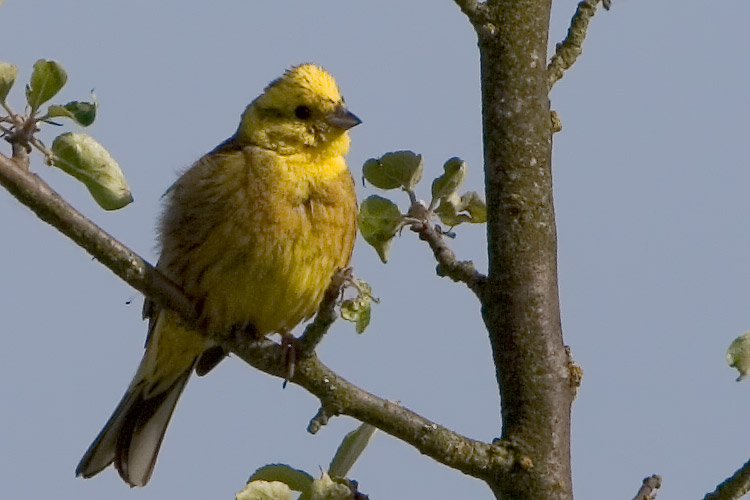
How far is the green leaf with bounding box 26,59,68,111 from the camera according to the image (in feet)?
8.64

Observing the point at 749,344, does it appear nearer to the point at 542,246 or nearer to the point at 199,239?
the point at 542,246

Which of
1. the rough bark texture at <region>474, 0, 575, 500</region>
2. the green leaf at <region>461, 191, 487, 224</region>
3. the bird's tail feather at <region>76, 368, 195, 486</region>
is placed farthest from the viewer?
the bird's tail feather at <region>76, 368, 195, 486</region>

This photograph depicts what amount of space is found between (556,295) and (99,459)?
2827 mm

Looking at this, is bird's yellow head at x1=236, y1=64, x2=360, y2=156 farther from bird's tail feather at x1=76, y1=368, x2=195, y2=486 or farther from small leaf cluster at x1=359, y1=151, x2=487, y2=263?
small leaf cluster at x1=359, y1=151, x2=487, y2=263

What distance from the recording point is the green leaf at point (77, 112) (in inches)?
104

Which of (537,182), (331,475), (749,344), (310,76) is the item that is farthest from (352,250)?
(749,344)

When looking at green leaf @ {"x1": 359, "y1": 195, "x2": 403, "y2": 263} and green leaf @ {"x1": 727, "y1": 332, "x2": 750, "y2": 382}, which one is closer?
green leaf @ {"x1": 727, "y1": 332, "x2": 750, "y2": 382}

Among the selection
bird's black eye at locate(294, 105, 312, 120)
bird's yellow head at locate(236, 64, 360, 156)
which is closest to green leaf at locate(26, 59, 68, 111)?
bird's yellow head at locate(236, 64, 360, 156)

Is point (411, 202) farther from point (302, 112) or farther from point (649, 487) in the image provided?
point (302, 112)

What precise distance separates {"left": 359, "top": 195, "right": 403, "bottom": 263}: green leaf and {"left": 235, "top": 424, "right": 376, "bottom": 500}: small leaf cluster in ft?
2.30

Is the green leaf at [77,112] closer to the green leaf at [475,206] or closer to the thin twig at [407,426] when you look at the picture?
the thin twig at [407,426]

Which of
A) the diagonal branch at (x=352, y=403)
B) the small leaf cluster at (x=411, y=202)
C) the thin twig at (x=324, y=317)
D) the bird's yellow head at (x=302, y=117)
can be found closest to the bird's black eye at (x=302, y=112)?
the bird's yellow head at (x=302, y=117)

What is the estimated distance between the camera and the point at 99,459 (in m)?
5.11

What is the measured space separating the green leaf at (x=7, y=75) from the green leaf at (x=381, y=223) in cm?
107
